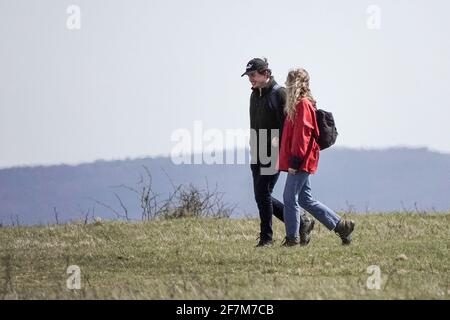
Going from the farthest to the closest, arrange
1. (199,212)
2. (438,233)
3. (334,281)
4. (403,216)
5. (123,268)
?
(199,212) → (403,216) → (438,233) → (123,268) → (334,281)

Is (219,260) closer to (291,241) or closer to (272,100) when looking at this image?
(291,241)

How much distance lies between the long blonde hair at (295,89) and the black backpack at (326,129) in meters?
0.24

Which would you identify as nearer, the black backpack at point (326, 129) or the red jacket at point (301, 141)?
the red jacket at point (301, 141)

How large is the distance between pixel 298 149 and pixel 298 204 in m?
0.92

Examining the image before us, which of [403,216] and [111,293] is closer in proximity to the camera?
[111,293]

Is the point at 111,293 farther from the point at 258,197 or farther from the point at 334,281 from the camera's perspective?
the point at 258,197

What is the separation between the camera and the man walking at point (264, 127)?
13.0 m

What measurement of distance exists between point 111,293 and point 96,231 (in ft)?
21.8

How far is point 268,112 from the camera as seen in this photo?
511 inches

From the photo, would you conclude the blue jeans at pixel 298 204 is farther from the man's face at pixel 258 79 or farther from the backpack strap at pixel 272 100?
the man's face at pixel 258 79

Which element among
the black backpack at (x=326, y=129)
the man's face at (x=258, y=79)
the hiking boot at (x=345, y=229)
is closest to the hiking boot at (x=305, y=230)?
the hiking boot at (x=345, y=229)
